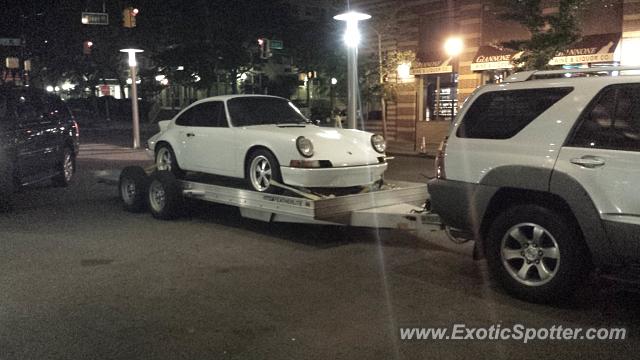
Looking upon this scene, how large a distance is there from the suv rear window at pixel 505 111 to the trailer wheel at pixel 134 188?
5606mm

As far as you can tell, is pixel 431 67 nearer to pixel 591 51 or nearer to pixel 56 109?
pixel 591 51

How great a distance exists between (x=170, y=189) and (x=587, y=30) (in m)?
14.9

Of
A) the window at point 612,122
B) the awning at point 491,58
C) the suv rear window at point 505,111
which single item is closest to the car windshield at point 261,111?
the suv rear window at point 505,111

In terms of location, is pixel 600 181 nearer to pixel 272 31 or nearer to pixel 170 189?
pixel 170 189

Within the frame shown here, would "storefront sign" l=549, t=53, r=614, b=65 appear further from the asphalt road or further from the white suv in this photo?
the white suv

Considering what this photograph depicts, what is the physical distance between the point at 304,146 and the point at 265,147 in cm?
70

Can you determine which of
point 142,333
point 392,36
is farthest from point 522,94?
point 392,36

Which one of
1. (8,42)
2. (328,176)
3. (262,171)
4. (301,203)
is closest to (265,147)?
(262,171)

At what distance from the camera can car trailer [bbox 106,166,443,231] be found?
7.01 metres

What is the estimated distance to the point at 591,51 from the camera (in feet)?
58.5

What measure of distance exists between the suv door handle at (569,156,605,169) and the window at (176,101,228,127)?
5.29 metres

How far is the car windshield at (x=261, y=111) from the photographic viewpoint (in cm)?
899

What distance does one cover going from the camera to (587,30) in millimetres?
18875

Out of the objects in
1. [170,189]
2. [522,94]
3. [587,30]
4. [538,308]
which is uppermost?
[587,30]
